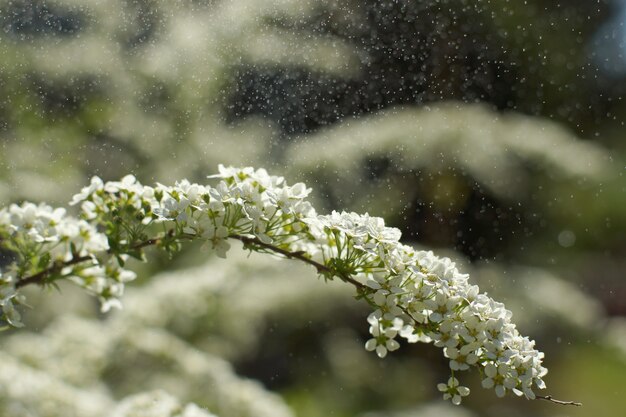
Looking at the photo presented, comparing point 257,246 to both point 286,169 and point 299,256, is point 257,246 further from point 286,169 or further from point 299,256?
point 286,169

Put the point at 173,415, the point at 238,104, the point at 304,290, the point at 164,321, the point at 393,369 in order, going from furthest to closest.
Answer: the point at 238,104 < the point at 393,369 < the point at 304,290 < the point at 164,321 < the point at 173,415

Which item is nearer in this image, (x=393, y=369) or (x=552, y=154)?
(x=552, y=154)

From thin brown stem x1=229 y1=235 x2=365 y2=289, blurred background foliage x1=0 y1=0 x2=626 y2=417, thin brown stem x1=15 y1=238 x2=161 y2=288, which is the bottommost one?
thin brown stem x1=15 y1=238 x2=161 y2=288

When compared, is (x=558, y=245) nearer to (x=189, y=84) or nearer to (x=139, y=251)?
(x=189, y=84)

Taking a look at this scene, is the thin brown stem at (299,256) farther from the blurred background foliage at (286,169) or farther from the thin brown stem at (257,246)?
the blurred background foliage at (286,169)

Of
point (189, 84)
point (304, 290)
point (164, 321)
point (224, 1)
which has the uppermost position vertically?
point (224, 1)

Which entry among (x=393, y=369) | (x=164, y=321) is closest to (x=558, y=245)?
(x=393, y=369)

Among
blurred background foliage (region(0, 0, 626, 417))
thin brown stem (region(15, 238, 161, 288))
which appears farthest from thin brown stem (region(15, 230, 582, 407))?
blurred background foliage (region(0, 0, 626, 417))

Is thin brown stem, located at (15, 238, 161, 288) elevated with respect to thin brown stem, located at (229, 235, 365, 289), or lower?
lower

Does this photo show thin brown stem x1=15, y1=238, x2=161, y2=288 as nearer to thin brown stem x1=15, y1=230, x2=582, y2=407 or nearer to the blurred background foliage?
thin brown stem x1=15, y1=230, x2=582, y2=407
